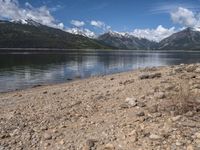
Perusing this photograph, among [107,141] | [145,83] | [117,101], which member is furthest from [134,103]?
[145,83]

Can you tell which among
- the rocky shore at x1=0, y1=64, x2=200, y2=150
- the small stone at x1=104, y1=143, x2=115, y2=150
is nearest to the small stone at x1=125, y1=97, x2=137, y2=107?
the rocky shore at x1=0, y1=64, x2=200, y2=150

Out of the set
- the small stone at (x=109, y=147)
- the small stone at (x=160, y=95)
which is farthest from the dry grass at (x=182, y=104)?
the small stone at (x=109, y=147)

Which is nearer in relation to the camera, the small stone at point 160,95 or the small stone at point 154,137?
the small stone at point 154,137

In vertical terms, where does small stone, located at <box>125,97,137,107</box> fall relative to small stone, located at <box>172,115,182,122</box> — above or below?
above

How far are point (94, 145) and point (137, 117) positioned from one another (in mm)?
2693

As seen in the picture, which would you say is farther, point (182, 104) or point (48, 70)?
point (48, 70)

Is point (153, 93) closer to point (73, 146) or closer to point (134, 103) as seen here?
point (134, 103)

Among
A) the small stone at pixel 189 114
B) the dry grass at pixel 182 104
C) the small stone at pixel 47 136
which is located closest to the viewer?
the small stone at pixel 47 136

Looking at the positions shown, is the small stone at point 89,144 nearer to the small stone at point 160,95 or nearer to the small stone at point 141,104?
the small stone at point 141,104

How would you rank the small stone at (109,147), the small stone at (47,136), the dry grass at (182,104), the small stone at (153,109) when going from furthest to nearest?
the small stone at (153,109), the dry grass at (182,104), the small stone at (47,136), the small stone at (109,147)

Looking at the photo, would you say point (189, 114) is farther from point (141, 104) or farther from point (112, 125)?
point (112, 125)

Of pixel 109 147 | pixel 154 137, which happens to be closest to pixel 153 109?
pixel 154 137

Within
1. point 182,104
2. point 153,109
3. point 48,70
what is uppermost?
point 182,104

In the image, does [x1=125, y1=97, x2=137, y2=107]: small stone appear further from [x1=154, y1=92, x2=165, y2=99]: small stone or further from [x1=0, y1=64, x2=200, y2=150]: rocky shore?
[x1=154, y1=92, x2=165, y2=99]: small stone
